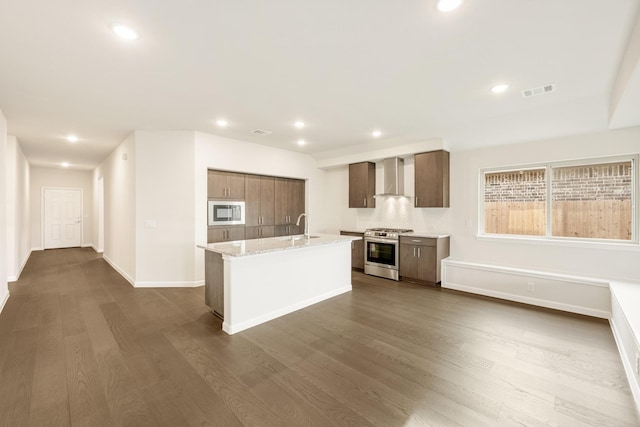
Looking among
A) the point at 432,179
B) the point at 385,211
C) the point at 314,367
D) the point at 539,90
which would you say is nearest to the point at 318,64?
the point at 539,90

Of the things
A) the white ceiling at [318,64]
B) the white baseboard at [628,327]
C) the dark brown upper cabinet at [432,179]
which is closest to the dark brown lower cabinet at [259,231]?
the white ceiling at [318,64]

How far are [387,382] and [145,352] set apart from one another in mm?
2186

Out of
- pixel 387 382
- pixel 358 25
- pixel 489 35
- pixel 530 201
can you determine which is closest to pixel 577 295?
pixel 530 201

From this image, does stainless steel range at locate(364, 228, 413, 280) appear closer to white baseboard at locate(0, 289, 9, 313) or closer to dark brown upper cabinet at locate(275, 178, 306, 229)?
dark brown upper cabinet at locate(275, 178, 306, 229)

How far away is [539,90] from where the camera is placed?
3.13 m

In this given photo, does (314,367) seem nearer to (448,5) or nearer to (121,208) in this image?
(448,5)

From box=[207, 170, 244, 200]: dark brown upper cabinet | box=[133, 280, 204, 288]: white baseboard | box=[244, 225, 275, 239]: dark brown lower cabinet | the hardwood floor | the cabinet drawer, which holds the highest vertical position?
box=[207, 170, 244, 200]: dark brown upper cabinet

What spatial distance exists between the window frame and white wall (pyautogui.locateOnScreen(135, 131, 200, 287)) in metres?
5.01

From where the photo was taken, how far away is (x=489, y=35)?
2164mm

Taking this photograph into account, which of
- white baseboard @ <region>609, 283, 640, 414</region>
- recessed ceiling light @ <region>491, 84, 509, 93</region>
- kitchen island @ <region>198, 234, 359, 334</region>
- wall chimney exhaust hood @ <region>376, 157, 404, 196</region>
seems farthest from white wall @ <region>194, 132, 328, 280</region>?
white baseboard @ <region>609, 283, 640, 414</region>

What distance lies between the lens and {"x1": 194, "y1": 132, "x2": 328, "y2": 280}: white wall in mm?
4891

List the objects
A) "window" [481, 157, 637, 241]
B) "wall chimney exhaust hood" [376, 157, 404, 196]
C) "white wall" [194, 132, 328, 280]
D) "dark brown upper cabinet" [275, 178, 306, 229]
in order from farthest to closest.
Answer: "dark brown upper cabinet" [275, 178, 306, 229] → "wall chimney exhaust hood" [376, 157, 404, 196] → "white wall" [194, 132, 328, 280] → "window" [481, 157, 637, 241]

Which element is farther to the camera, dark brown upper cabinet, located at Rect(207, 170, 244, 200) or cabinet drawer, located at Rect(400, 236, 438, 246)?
dark brown upper cabinet, located at Rect(207, 170, 244, 200)

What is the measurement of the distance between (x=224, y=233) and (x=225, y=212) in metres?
0.40
